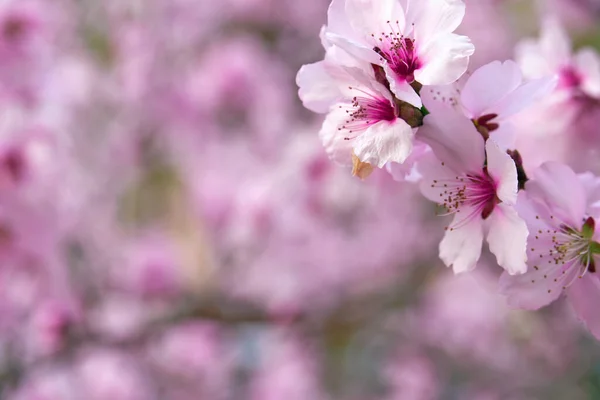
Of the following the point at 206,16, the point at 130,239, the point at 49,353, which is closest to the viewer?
the point at 49,353

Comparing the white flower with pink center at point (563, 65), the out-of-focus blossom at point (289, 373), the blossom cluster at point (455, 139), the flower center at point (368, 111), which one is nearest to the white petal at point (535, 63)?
the white flower with pink center at point (563, 65)

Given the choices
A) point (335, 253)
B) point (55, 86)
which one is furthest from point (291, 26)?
point (55, 86)

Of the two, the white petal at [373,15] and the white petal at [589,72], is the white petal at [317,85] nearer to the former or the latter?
the white petal at [373,15]

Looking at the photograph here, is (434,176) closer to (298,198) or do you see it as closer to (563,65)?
(563,65)

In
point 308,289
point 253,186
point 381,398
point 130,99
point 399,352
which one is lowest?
point 381,398

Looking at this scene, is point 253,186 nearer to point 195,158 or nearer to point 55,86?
point 55,86

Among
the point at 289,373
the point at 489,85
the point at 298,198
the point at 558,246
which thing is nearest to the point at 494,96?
the point at 489,85

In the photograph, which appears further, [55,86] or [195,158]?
[195,158]
